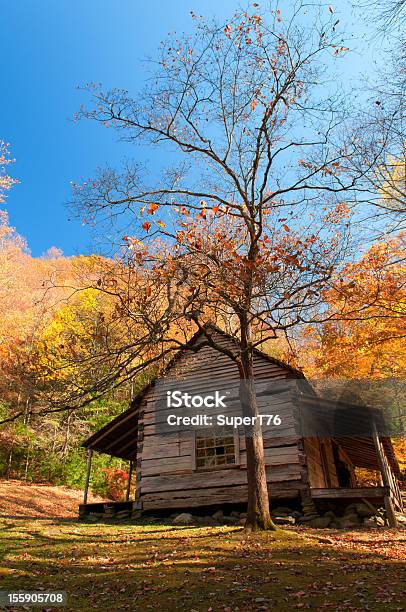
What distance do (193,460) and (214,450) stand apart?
0.77 m

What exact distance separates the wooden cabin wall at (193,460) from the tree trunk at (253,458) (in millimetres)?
2801

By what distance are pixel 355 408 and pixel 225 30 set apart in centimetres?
1117

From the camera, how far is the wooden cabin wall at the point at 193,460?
508 inches

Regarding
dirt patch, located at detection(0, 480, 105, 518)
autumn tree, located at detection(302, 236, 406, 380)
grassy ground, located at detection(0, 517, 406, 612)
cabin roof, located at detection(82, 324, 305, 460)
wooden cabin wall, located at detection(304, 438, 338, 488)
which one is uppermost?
autumn tree, located at detection(302, 236, 406, 380)

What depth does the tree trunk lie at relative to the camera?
8.73m

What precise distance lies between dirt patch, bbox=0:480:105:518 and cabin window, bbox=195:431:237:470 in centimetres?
701

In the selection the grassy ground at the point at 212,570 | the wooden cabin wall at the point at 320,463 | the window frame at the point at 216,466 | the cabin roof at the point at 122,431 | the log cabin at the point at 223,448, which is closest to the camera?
the grassy ground at the point at 212,570

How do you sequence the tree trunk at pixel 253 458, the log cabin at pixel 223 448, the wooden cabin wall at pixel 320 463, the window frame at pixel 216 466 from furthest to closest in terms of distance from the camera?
the wooden cabin wall at pixel 320 463
the window frame at pixel 216 466
the log cabin at pixel 223 448
the tree trunk at pixel 253 458

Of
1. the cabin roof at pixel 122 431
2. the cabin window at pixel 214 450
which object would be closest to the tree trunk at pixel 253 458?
the cabin roof at pixel 122 431

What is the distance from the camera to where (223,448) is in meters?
14.0

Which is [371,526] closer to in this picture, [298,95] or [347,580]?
[347,580]

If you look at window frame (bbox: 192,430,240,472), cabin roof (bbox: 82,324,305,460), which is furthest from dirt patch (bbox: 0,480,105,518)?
window frame (bbox: 192,430,240,472)

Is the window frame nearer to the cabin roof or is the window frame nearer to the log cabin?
the log cabin

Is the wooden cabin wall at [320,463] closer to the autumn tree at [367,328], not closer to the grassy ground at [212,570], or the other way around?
the autumn tree at [367,328]
